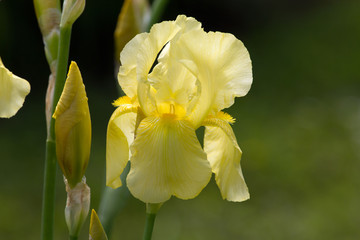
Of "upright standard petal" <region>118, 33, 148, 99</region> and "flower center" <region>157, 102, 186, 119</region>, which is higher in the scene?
"upright standard petal" <region>118, 33, 148, 99</region>

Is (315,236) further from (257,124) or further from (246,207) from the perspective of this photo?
(257,124)

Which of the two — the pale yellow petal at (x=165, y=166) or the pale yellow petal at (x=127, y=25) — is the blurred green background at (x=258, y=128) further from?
the pale yellow petal at (x=165, y=166)

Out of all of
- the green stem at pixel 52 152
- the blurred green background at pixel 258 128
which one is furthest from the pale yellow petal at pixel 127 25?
the blurred green background at pixel 258 128

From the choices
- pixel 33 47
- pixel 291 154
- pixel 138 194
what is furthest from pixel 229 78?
pixel 33 47

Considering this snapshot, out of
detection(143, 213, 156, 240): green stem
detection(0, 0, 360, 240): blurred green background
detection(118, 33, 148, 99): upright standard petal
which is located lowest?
detection(0, 0, 360, 240): blurred green background

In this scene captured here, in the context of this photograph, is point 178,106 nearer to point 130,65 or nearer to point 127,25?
point 130,65

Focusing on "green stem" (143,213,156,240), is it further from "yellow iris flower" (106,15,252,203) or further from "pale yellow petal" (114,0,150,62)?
"pale yellow petal" (114,0,150,62)

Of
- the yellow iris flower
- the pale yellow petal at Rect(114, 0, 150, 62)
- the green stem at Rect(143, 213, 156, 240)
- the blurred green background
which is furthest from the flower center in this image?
the blurred green background
